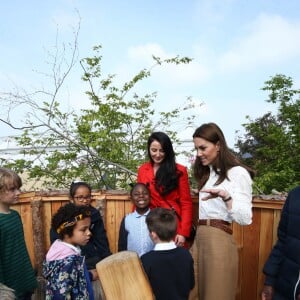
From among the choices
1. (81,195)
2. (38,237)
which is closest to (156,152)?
(81,195)

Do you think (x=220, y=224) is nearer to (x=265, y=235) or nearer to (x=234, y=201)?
(x=234, y=201)

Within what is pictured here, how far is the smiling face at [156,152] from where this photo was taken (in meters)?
2.89

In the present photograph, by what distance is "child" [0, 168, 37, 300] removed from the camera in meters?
2.30

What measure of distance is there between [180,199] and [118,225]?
93 cm

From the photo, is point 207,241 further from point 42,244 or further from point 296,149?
point 296,149

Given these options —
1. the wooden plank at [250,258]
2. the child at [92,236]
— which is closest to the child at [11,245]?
the child at [92,236]

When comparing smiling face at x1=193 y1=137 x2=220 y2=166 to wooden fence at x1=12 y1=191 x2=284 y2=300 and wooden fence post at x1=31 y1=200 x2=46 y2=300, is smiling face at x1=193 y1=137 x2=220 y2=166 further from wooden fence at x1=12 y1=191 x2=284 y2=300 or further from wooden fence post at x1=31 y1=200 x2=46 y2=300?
wooden fence post at x1=31 y1=200 x2=46 y2=300

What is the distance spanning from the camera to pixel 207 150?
7.68 ft

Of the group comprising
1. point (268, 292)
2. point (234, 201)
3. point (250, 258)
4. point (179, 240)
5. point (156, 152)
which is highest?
point (156, 152)

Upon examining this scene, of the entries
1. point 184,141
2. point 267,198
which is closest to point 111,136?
point 184,141

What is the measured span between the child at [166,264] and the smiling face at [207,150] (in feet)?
1.47

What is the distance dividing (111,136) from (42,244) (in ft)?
6.93

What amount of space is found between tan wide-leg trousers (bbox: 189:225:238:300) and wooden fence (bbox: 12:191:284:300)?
0.84 meters

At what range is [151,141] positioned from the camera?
2.92 meters
